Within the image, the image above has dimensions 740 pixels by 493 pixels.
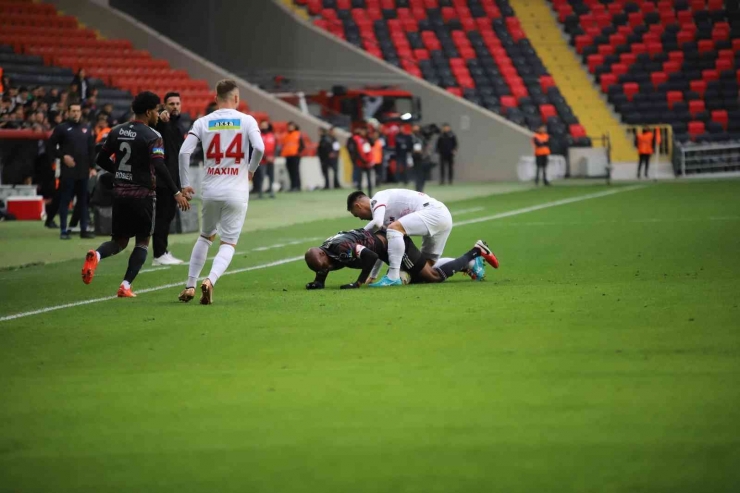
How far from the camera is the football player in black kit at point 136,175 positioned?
11.4 meters

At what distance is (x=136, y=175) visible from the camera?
37.5 feet

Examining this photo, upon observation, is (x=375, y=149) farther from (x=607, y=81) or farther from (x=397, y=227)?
(x=397, y=227)

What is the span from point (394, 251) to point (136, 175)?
2477mm

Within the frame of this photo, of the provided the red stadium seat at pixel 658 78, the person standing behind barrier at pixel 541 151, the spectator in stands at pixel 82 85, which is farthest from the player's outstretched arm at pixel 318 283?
the red stadium seat at pixel 658 78

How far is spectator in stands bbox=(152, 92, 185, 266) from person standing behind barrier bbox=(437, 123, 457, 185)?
81.8 ft

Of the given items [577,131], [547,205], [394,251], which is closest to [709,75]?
[577,131]

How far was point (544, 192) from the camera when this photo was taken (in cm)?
3266

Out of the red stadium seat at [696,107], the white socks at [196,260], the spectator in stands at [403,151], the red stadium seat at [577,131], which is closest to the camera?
the white socks at [196,260]

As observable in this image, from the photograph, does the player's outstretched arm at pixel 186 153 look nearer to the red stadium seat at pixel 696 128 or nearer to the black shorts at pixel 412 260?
the black shorts at pixel 412 260

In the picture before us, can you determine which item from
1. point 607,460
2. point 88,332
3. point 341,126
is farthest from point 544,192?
point 607,460

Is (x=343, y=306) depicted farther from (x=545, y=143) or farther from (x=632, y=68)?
(x=632, y=68)

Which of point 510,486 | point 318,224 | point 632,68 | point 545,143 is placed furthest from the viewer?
point 632,68

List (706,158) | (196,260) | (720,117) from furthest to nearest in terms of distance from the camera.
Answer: (720,117) < (706,158) < (196,260)

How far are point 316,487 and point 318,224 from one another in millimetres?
17212
